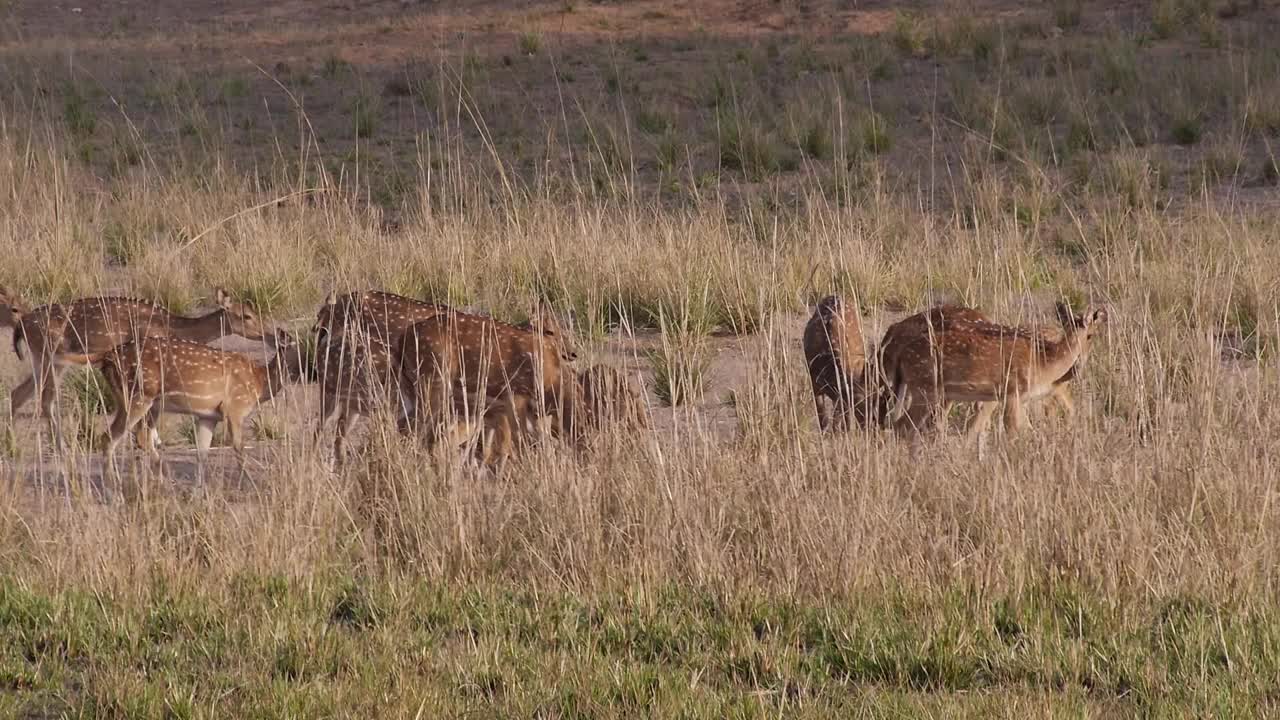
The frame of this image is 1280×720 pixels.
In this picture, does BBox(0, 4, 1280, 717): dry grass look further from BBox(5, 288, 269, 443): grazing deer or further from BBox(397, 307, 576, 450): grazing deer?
BBox(5, 288, 269, 443): grazing deer

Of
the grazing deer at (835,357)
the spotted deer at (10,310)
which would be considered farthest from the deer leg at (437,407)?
the spotted deer at (10,310)

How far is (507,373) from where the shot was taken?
9.18 meters

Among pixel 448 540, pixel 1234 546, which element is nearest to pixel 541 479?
pixel 448 540

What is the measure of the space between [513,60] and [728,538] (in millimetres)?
18779

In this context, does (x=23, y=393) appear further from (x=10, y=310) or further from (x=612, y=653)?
(x=612, y=653)

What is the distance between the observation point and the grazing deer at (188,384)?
916 centimetres

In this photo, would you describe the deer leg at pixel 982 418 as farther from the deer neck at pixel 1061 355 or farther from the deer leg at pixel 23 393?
the deer leg at pixel 23 393

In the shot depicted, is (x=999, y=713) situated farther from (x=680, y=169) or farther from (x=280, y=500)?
(x=680, y=169)

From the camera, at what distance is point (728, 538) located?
21.9 ft

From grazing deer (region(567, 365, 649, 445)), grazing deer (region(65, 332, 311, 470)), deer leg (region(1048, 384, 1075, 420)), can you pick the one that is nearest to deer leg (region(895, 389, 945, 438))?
deer leg (region(1048, 384, 1075, 420))

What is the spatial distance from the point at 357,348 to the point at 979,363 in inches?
124

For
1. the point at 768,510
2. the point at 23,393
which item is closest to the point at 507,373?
the point at 768,510

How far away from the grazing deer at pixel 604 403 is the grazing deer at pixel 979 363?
4.57 feet

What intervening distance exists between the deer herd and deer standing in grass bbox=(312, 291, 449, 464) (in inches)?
0.6
